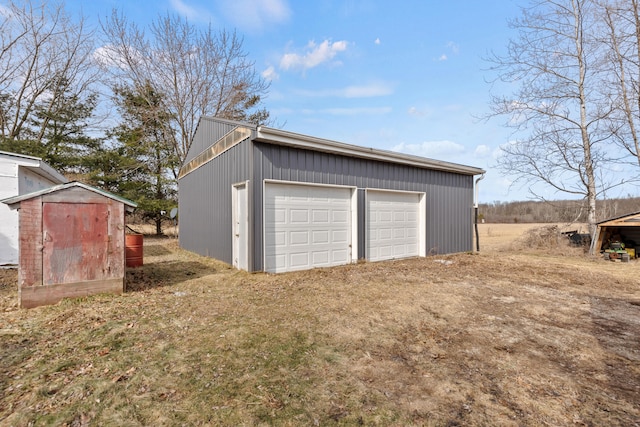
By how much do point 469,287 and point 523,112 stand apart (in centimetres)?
1060

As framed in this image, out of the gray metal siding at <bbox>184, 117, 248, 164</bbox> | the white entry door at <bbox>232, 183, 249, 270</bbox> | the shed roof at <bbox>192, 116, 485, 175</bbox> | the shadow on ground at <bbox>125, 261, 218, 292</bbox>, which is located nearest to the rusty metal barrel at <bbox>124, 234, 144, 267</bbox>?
the shadow on ground at <bbox>125, 261, 218, 292</bbox>

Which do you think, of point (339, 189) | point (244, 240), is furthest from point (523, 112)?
point (244, 240)

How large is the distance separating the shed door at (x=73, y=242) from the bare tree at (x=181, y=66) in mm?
11541

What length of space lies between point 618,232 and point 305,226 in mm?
12154

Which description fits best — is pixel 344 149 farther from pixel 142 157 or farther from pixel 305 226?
pixel 142 157

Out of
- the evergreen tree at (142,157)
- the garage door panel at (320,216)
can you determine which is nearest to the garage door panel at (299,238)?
the garage door panel at (320,216)

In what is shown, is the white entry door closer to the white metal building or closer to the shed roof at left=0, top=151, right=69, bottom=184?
the shed roof at left=0, top=151, right=69, bottom=184

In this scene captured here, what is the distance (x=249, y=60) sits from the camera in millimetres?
17234

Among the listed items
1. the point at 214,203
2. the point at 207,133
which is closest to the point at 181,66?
the point at 207,133

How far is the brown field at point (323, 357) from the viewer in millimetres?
1884

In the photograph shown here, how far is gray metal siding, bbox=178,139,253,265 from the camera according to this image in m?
6.73

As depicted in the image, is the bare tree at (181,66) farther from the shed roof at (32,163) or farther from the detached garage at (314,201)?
the detached garage at (314,201)

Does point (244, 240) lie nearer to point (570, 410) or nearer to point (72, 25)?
point (570, 410)

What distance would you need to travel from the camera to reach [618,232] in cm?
1080
